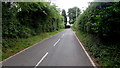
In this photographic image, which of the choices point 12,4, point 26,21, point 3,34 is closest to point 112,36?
point 3,34

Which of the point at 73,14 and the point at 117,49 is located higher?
the point at 73,14

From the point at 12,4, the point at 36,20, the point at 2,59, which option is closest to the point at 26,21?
the point at 36,20

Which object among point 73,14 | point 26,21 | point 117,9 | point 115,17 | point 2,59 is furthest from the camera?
point 73,14

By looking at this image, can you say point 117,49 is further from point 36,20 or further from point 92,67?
point 36,20

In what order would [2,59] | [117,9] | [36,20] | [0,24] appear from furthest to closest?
1. [36,20]
2. [0,24]
3. [2,59]
4. [117,9]

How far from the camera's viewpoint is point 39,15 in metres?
23.4

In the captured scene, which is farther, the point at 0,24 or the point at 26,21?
the point at 26,21

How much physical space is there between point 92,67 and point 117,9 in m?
3.20

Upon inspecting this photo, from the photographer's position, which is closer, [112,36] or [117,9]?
[117,9]

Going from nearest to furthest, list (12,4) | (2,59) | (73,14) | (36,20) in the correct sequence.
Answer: (2,59)
(12,4)
(36,20)
(73,14)

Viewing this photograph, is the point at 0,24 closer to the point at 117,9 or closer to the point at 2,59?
the point at 2,59

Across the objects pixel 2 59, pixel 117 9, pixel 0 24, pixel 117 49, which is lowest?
pixel 2 59

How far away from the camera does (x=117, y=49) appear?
7402 millimetres

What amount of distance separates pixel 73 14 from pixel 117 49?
311 feet
